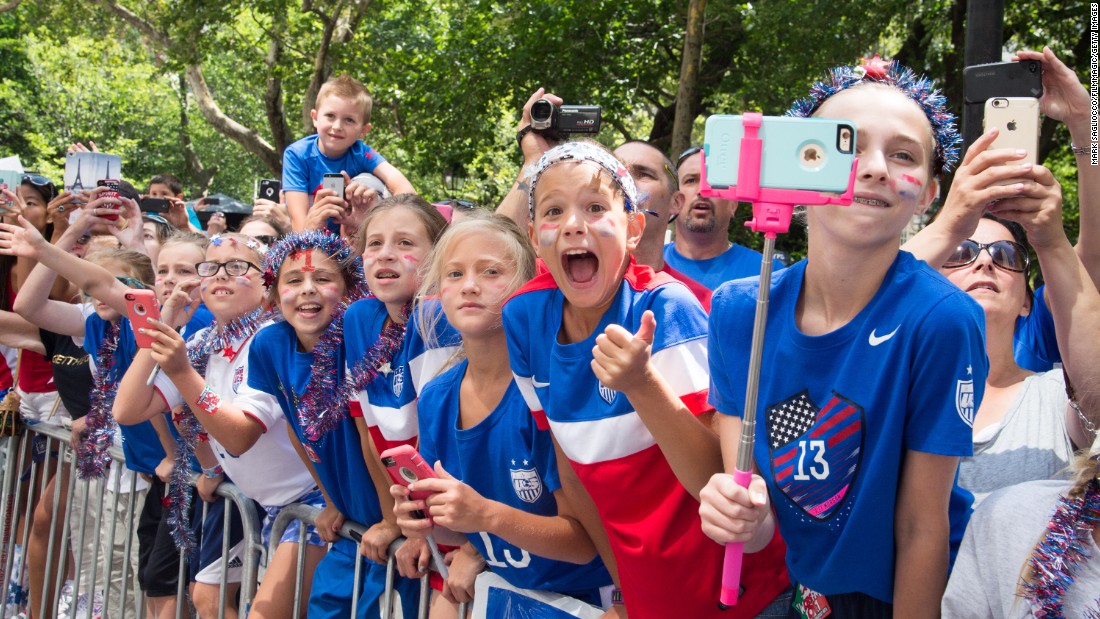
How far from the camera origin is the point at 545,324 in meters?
2.70

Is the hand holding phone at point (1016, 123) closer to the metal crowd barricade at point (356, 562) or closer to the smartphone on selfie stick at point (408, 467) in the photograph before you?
the smartphone on selfie stick at point (408, 467)

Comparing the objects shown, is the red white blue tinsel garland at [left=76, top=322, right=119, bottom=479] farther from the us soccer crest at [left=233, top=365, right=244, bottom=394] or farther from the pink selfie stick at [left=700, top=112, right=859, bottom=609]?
the pink selfie stick at [left=700, top=112, right=859, bottom=609]

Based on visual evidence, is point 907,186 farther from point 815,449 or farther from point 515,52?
point 515,52

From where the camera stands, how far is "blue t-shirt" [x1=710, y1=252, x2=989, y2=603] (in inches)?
75.0

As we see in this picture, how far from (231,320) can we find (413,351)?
1332mm

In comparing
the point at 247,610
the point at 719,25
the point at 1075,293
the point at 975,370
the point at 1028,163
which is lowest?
the point at 247,610

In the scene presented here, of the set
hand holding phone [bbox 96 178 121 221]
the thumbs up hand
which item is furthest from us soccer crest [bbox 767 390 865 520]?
hand holding phone [bbox 96 178 121 221]

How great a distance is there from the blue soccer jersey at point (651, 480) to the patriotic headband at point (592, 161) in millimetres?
347

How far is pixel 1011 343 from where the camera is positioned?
2.89 m

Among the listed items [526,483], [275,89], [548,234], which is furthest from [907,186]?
[275,89]

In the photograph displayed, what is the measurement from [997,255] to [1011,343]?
263mm

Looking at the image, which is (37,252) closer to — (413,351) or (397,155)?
(413,351)

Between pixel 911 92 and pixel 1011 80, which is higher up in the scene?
pixel 1011 80

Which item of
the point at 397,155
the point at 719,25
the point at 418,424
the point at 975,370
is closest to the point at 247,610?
the point at 418,424
